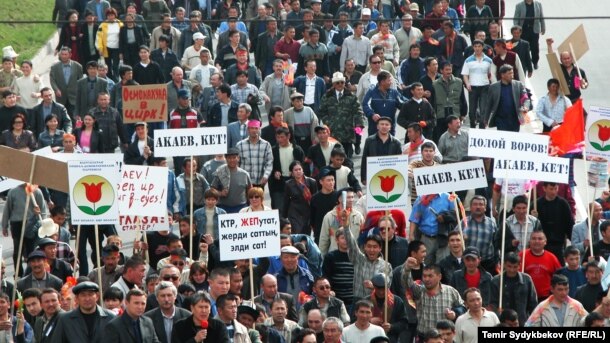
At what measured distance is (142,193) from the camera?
2220cm

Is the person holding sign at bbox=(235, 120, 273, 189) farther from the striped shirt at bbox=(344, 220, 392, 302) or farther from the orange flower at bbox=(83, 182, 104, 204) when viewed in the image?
the orange flower at bbox=(83, 182, 104, 204)

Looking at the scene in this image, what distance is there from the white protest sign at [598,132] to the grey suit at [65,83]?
8979mm

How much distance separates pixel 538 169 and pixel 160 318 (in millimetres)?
5488

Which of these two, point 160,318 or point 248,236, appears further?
point 248,236

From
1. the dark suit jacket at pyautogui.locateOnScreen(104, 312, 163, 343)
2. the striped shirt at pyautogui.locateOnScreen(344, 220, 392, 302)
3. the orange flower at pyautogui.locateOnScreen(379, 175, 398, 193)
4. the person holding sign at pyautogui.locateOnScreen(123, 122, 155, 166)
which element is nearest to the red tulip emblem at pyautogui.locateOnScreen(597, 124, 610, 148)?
the orange flower at pyautogui.locateOnScreen(379, 175, 398, 193)

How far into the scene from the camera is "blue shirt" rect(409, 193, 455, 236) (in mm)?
23203

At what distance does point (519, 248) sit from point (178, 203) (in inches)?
171

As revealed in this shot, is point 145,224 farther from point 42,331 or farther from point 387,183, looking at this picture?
point 42,331

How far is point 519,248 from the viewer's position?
899 inches

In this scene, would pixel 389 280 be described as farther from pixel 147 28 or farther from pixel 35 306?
pixel 147 28

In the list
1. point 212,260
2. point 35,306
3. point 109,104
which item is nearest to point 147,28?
point 109,104

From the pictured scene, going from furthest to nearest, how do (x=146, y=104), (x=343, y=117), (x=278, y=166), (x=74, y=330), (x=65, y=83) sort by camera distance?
(x=65, y=83) → (x=343, y=117) → (x=146, y=104) → (x=278, y=166) → (x=74, y=330)

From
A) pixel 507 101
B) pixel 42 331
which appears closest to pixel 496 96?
pixel 507 101

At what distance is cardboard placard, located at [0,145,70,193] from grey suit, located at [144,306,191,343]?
3.31 meters
